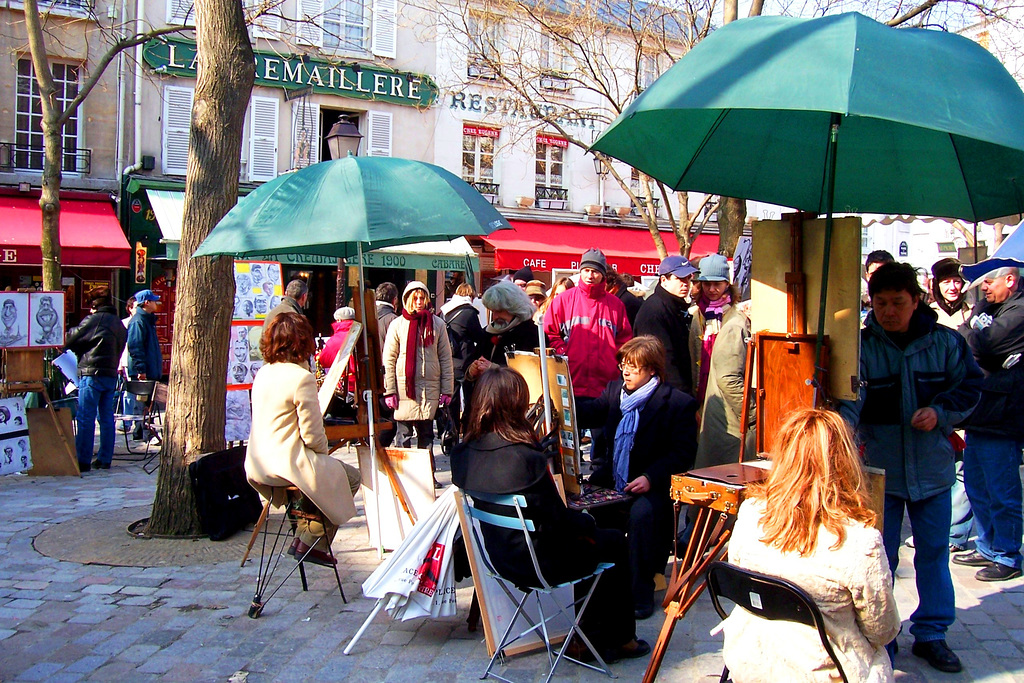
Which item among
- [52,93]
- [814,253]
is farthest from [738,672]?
[52,93]

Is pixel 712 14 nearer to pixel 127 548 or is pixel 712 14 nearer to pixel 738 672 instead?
pixel 127 548

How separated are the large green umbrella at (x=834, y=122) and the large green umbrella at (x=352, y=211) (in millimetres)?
1072

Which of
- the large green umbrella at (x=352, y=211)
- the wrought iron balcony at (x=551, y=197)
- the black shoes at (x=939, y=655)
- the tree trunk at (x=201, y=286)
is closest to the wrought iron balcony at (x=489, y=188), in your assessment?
the wrought iron balcony at (x=551, y=197)

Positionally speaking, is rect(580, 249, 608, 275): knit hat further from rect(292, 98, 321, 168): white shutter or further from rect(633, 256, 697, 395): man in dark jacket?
rect(292, 98, 321, 168): white shutter

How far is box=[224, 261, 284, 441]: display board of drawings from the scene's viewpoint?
8469 millimetres

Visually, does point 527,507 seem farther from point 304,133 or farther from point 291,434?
point 304,133

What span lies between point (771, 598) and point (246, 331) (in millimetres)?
6982

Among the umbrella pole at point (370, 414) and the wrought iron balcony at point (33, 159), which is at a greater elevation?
the wrought iron balcony at point (33, 159)

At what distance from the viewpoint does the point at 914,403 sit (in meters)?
3.89

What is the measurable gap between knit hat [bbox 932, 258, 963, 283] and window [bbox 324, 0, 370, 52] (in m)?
14.3

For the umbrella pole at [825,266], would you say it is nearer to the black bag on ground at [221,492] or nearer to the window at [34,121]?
the black bag on ground at [221,492]

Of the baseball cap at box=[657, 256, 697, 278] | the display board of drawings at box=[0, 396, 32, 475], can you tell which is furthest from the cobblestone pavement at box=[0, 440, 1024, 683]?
the display board of drawings at box=[0, 396, 32, 475]

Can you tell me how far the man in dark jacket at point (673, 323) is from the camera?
593cm

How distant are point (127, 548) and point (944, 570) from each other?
4716 millimetres
